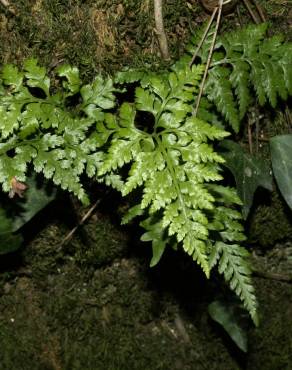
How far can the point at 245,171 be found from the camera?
2.65m

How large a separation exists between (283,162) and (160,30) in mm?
866

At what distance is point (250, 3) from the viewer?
2.66m

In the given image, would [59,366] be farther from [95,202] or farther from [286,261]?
[286,261]

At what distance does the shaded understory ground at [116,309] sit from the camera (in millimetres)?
2959

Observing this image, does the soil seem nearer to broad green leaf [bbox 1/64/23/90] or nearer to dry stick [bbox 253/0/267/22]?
dry stick [bbox 253/0/267/22]

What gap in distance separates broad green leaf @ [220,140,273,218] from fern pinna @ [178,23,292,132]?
221 millimetres

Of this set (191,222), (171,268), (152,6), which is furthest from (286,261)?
(152,6)

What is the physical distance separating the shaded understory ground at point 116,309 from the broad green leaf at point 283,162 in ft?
1.89

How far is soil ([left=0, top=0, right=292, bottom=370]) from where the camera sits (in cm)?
262

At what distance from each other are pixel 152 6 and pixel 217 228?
107 cm

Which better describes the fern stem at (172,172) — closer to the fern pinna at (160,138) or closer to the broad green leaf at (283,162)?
the fern pinna at (160,138)

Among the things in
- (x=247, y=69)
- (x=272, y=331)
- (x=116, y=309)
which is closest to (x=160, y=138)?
(x=247, y=69)

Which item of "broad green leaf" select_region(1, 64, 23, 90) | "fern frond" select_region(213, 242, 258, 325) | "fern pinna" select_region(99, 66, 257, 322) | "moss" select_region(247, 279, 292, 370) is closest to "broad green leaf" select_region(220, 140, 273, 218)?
"fern pinna" select_region(99, 66, 257, 322)

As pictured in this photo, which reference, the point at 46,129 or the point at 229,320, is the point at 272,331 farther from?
the point at 46,129
